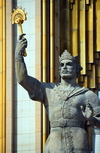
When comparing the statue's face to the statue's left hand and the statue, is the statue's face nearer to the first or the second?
the statue

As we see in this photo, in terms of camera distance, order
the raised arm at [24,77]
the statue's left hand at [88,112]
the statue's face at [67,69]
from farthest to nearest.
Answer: the statue's face at [67,69], the raised arm at [24,77], the statue's left hand at [88,112]

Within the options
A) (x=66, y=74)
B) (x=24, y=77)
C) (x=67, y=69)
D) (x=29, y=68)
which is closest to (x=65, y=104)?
(x=66, y=74)

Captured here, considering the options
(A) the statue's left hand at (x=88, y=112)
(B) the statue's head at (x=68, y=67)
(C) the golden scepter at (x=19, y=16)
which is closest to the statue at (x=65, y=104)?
(B) the statue's head at (x=68, y=67)

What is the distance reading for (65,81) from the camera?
17.9 m

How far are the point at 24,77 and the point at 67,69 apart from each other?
1007 millimetres

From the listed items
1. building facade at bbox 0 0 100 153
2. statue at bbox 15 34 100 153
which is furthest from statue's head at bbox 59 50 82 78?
building facade at bbox 0 0 100 153

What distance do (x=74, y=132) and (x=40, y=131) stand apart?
1159cm

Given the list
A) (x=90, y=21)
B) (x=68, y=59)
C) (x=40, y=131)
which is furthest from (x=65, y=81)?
(x=90, y=21)

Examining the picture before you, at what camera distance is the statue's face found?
58.2 feet

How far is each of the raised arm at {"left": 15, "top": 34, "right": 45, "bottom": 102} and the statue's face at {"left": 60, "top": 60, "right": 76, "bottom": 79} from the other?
0.55m

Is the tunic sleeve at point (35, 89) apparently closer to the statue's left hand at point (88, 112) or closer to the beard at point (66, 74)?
the beard at point (66, 74)

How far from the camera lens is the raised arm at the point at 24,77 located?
681 inches

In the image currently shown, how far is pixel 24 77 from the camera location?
17.4m

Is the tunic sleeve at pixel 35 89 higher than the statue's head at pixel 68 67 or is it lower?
lower
